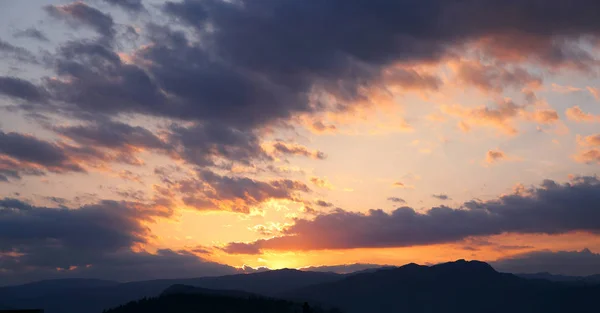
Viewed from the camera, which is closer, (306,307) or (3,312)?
(306,307)

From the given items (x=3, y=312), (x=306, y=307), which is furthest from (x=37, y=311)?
(x=306, y=307)

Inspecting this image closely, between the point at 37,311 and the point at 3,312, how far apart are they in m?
7.83

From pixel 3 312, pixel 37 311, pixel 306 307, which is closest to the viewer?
pixel 306 307

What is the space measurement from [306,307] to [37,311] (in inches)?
1925

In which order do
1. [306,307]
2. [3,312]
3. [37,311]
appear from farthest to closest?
[37,311]
[3,312]
[306,307]

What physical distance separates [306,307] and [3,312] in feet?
160

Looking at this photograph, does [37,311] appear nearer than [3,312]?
No

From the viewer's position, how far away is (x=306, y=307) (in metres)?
87.2

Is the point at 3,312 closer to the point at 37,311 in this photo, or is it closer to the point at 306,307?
the point at 37,311
